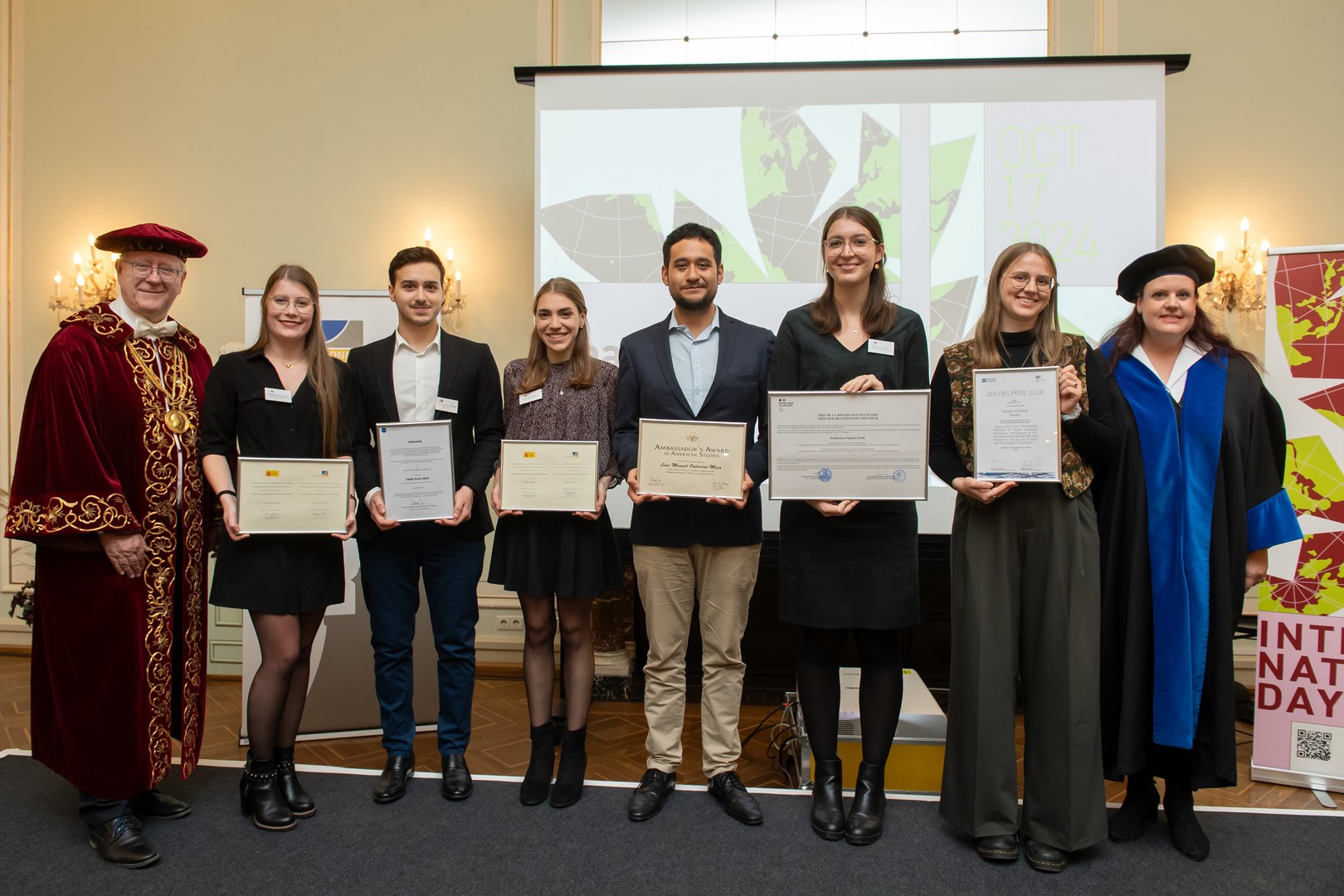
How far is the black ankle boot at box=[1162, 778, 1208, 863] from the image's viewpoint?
2.10 metres

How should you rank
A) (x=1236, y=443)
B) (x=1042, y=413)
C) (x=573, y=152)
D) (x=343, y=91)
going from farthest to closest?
(x=343, y=91) → (x=573, y=152) → (x=1236, y=443) → (x=1042, y=413)

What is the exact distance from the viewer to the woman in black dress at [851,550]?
7.00 ft

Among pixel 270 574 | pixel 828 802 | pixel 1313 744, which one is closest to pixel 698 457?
pixel 828 802

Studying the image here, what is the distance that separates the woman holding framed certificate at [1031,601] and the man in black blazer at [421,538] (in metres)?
1.49

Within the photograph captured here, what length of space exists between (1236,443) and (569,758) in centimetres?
218

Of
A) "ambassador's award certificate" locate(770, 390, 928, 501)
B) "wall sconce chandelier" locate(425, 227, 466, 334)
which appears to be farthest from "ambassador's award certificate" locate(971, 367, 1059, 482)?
"wall sconce chandelier" locate(425, 227, 466, 334)

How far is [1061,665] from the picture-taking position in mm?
2025

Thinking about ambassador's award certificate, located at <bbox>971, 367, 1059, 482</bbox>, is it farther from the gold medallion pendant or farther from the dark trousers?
the gold medallion pendant

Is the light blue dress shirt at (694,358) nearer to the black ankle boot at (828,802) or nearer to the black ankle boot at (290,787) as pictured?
the black ankle boot at (828,802)

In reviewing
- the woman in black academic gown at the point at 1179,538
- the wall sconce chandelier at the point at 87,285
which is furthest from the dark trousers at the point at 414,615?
the wall sconce chandelier at the point at 87,285

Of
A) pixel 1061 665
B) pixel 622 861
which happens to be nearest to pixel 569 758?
pixel 622 861

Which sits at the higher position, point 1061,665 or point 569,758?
point 1061,665

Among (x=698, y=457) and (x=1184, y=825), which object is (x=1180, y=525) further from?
(x=698, y=457)

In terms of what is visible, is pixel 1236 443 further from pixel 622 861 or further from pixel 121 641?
pixel 121 641
